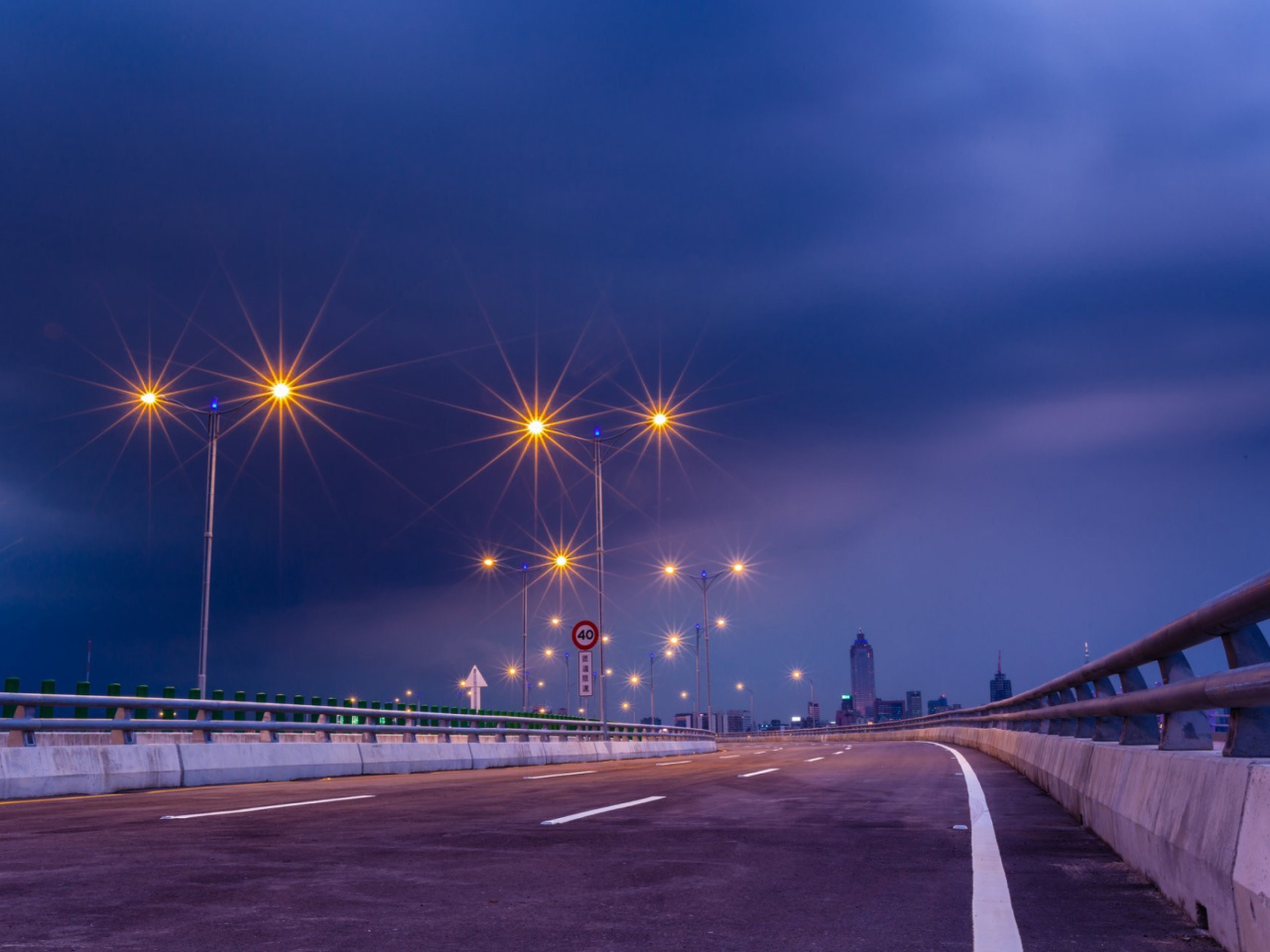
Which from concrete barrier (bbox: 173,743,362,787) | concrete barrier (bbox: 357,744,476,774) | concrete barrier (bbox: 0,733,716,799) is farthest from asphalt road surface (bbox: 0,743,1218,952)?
concrete barrier (bbox: 357,744,476,774)

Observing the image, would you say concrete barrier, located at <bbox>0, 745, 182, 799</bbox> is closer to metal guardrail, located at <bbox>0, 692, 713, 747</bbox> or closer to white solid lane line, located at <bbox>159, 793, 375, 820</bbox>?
metal guardrail, located at <bbox>0, 692, 713, 747</bbox>

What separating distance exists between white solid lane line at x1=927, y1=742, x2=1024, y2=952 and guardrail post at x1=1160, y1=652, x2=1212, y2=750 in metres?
1.25

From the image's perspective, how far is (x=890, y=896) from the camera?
6379 millimetres

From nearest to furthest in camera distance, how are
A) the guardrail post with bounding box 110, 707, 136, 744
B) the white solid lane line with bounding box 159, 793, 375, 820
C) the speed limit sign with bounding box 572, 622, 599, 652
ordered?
the white solid lane line with bounding box 159, 793, 375, 820 → the guardrail post with bounding box 110, 707, 136, 744 → the speed limit sign with bounding box 572, 622, 599, 652

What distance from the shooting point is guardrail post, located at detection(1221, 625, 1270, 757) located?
493 centimetres

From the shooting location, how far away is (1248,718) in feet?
→ 16.4

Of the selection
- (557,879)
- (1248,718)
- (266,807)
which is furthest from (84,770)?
(1248,718)

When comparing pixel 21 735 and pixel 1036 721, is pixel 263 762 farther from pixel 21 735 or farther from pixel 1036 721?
pixel 1036 721

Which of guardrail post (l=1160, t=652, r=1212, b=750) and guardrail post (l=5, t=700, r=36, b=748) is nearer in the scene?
guardrail post (l=1160, t=652, r=1212, b=750)

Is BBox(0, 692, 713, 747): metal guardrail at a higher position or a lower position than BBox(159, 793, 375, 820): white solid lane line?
higher

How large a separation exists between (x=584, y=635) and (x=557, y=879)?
26.5 meters

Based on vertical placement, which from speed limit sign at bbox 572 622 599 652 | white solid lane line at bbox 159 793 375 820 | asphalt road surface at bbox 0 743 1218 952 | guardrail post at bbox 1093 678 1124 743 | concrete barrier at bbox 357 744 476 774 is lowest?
asphalt road surface at bbox 0 743 1218 952

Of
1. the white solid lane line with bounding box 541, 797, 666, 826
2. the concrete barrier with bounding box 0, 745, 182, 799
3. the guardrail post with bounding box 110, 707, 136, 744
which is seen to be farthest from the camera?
the guardrail post with bounding box 110, 707, 136, 744

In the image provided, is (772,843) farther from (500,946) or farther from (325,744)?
(325,744)
